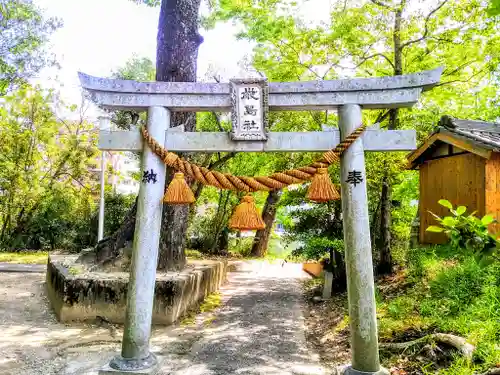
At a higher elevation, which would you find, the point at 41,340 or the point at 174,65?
the point at 174,65

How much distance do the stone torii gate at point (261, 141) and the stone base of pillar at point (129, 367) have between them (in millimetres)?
10

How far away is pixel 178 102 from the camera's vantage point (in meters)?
4.57

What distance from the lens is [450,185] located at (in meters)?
10.4

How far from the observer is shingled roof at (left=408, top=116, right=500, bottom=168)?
27.8 feet

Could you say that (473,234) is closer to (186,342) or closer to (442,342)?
(442,342)

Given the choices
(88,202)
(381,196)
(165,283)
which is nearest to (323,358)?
(165,283)

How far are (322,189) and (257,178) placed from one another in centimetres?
74

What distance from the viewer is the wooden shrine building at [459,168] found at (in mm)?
8812

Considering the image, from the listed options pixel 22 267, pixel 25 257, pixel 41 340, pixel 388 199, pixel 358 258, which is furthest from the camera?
pixel 25 257

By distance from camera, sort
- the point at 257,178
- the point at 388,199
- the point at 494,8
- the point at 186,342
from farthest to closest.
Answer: the point at 388,199 → the point at 186,342 → the point at 257,178 → the point at 494,8

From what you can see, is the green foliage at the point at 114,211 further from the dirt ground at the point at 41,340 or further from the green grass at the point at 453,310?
the green grass at the point at 453,310

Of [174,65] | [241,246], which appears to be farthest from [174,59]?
[241,246]

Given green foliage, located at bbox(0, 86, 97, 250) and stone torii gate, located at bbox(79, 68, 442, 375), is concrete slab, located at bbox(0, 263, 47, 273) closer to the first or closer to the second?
green foliage, located at bbox(0, 86, 97, 250)

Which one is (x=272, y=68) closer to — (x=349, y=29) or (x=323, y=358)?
(x=349, y=29)
